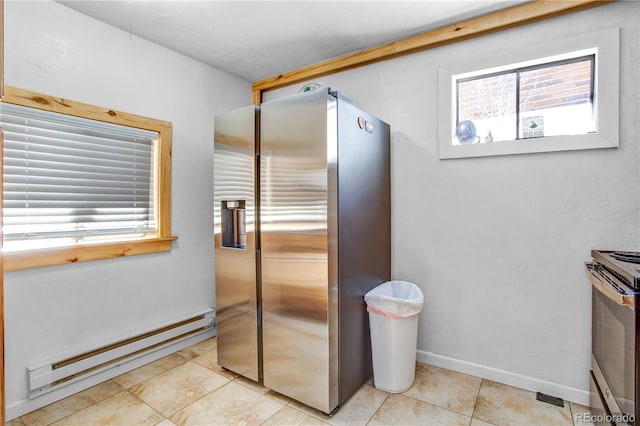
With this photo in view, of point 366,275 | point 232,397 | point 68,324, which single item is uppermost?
point 366,275

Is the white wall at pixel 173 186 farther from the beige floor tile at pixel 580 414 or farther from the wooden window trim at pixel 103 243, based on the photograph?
the beige floor tile at pixel 580 414

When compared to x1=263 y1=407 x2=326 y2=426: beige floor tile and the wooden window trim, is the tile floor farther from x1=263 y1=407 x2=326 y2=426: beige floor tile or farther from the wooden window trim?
the wooden window trim

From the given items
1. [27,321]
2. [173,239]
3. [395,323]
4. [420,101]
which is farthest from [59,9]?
[395,323]

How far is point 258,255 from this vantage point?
2199 millimetres

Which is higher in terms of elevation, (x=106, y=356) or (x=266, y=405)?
(x=106, y=356)

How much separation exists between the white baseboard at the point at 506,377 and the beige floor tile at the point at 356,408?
56cm

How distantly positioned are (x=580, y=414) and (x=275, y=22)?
3075 mm

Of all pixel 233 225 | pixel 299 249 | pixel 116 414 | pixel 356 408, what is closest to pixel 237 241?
pixel 233 225

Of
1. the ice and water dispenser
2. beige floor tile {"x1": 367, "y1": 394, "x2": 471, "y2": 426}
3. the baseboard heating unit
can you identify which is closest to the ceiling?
the ice and water dispenser

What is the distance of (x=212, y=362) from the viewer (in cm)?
257

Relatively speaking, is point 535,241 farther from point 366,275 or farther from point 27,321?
point 27,321

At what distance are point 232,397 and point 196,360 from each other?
0.63 metres

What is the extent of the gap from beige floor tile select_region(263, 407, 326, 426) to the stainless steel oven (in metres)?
1.38

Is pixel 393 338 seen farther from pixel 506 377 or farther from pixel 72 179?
pixel 72 179
